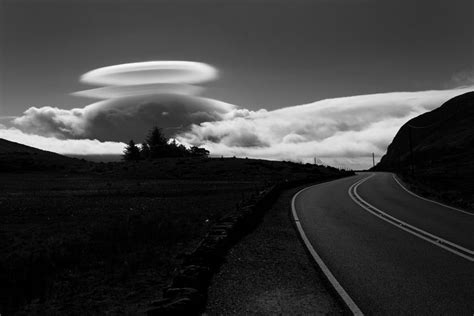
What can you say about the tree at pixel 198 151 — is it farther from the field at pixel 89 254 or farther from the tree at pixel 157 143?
the field at pixel 89 254

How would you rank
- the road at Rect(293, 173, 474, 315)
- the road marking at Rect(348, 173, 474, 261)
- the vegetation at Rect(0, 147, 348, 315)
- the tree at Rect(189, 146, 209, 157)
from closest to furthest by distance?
the road at Rect(293, 173, 474, 315) < the vegetation at Rect(0, 147, 348, 315) < the road marking at Rect(348, 173, 474, 261) < the tree at Rect(189, 146, 209, 157)

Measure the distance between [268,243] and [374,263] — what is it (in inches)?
140

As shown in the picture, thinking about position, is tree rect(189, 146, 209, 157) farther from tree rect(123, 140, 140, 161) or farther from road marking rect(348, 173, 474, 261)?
road marking rect(348, 173, 474, 261)

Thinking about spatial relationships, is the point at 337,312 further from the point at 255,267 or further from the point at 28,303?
the point at 28,303

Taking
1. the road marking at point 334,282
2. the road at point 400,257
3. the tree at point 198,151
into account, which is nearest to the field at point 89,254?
the road marking at point 334,282

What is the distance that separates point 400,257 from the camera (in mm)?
9086

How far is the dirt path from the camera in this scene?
6.05 metres

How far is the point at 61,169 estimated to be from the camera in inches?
3007

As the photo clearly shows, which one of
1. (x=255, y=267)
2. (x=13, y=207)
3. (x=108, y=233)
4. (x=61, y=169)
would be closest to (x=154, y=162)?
(x=61, y=169)

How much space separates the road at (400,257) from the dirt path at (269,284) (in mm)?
521

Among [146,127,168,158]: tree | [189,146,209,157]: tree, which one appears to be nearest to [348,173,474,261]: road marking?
[146,127,168,158]: tree

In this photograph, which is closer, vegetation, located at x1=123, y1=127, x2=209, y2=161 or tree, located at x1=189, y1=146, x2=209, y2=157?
vegetation, located at x1=123, y1=127, x2=209, y2=161

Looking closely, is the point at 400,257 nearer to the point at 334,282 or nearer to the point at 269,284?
the point at 334,282

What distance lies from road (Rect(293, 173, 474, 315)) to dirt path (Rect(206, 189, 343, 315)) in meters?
0.52
